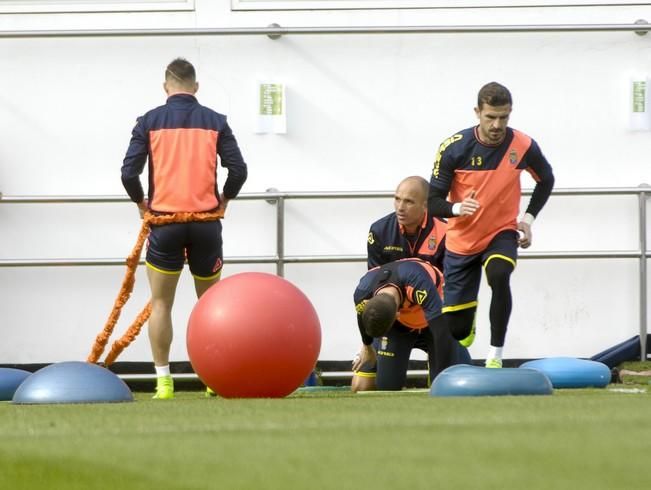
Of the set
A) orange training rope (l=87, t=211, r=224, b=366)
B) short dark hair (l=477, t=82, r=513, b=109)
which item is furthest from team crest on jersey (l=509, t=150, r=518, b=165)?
orange training rope (l=87, t=211, r=224, b=366)

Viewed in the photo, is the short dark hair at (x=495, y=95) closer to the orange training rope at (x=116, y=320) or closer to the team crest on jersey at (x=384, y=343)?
the team crest on jersey at (x=384, y=343)

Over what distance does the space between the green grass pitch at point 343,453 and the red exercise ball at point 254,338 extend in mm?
1930

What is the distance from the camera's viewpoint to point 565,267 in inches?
364

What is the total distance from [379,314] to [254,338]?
147cm

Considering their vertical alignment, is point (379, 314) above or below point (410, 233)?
below

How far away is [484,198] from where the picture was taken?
7.17 m

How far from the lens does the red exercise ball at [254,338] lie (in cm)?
566

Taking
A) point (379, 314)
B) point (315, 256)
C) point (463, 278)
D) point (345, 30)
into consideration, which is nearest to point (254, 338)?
point (379, 314)

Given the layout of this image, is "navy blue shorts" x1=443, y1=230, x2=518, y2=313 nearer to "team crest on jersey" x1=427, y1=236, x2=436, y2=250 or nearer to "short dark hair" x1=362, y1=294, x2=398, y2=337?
"short dark hair" x1=362, y1=294, x2=398, y2=337

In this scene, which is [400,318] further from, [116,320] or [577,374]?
[116,320]

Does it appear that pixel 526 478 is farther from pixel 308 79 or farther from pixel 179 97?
pixel 308 79

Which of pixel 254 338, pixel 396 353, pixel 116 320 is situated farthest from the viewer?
pixel 116 320

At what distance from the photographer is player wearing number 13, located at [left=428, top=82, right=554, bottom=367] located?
7.02 meters

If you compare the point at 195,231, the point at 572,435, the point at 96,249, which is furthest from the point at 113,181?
the point at 572,435
